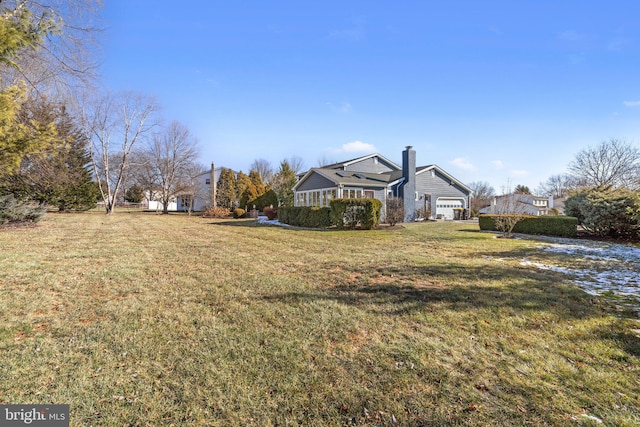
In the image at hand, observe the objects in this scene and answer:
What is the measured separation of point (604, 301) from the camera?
178 inches

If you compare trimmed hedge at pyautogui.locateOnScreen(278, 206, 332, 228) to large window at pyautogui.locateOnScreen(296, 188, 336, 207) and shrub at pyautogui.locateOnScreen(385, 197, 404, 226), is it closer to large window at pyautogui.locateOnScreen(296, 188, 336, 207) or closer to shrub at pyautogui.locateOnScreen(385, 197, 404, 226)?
large window at pyautogui.locateOnScreen(296, 188, 336, 207)

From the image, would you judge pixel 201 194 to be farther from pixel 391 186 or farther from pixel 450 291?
pixel 450 291

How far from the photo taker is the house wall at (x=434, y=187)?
80.2 feet

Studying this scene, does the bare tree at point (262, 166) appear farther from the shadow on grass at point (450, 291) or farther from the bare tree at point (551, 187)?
the bare tree at point (551, 187)

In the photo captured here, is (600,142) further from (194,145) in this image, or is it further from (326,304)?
(194,145)

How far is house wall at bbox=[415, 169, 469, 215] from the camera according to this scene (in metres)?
Answer: 24.4

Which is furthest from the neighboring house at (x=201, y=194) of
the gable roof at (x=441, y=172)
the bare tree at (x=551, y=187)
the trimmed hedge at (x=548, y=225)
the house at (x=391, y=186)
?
the bare tree at (x=551, y=187)

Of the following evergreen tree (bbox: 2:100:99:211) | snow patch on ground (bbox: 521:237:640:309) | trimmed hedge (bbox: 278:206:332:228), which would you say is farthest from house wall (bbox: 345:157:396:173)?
evergreen tree (bbox: 2:100:99:211)

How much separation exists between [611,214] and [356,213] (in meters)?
10.6

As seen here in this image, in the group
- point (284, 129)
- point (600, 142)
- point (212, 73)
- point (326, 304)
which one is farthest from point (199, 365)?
point (600, 142)

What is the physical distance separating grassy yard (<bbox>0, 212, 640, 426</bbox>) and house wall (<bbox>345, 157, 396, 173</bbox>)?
808 inches

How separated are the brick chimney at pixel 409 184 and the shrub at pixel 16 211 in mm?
21921

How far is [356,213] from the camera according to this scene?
48.7 feet

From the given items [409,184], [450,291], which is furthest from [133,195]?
[450,291]
